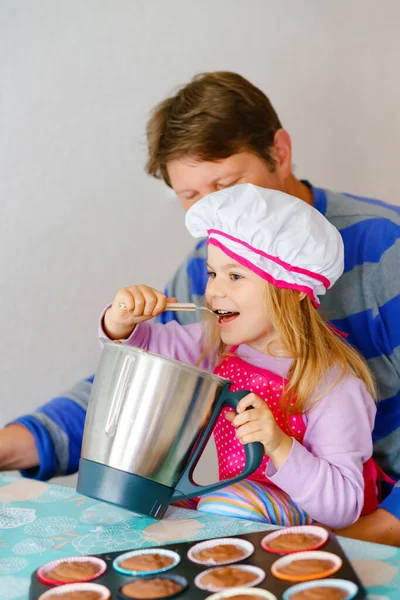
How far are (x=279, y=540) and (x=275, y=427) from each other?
19 cm

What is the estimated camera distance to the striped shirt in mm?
1166

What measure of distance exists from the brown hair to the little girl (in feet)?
0.63

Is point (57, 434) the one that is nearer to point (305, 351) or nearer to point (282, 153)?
point (305, 351)

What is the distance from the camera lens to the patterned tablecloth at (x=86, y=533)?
2.10 feet

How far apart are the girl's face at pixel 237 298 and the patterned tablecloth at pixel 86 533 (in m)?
0.26

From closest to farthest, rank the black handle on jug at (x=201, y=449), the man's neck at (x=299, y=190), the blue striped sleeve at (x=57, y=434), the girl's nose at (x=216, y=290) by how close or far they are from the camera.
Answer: the black handle on jug at (x=201, y=449) → the girl's nose at (x=216, y=290) → the blue striped sleeve at (x=57, y=434) → the man's neck at (x=299, y=190)

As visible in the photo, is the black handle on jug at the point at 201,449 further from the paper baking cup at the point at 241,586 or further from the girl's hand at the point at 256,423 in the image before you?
the paper baking cup at the point at 241,586

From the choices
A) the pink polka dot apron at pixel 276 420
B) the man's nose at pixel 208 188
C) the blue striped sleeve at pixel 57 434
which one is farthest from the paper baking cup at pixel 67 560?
the man's nose at pixel 208 188

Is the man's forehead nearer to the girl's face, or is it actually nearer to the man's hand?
the girl's face

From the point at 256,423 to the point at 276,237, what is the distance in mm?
261

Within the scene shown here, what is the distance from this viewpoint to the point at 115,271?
5.60ft

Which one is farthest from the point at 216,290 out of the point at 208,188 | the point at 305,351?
the point at 208,188

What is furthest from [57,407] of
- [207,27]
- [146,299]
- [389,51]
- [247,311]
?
[389,51]

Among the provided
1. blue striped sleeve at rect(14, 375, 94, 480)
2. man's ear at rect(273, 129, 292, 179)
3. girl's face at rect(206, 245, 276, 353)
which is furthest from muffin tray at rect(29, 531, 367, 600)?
man's ear at rect(273, 129, 292, 179)
